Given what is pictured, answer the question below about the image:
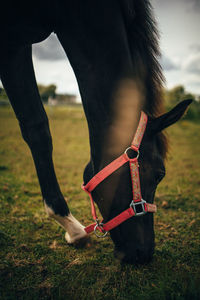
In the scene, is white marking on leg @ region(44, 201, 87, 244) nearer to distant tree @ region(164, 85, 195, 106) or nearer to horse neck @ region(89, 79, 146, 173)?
horse neck @ region(89, 79, 146, 173)

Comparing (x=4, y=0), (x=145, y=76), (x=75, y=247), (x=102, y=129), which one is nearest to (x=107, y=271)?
(x=75, y=247)

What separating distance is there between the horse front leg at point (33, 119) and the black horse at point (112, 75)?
0.4 inches

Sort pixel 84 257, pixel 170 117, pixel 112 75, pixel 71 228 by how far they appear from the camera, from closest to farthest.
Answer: pixel 170 117 < pixel 112 75 < pixel 84 257 < pixel 71 228

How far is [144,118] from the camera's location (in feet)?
4.83

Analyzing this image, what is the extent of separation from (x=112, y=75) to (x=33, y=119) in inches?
31.3

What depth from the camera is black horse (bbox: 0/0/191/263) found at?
1436 millimetres

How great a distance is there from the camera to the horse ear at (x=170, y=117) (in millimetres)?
1301

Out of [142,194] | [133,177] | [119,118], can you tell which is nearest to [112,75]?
[119,118]

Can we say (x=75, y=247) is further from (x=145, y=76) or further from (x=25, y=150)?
(x=25, y=150)

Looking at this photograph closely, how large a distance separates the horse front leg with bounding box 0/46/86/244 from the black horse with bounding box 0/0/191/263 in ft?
0.03

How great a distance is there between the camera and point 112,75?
1.48m

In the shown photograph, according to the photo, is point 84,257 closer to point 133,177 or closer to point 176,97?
point 133,177

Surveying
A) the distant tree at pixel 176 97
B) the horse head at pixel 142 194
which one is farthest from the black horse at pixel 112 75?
the distant tree at pixel 176 97

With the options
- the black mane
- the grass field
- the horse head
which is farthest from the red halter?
the grass field
